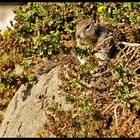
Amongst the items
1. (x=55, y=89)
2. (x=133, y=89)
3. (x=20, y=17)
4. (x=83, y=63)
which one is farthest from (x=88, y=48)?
(x=20, y=17)

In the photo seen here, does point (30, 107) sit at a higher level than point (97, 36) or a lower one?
lower

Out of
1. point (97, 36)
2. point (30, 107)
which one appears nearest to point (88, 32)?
point (97, 36)

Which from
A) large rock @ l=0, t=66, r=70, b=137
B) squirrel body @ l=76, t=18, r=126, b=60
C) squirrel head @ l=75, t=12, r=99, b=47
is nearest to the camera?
large rock @ l=0, t=66, r=70, b=137

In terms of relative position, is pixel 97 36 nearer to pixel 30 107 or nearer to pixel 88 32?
pixel 88 32

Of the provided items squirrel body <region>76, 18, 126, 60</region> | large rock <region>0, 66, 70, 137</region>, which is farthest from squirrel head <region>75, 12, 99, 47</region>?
large rock <region>0, 66, 70, 137</region>

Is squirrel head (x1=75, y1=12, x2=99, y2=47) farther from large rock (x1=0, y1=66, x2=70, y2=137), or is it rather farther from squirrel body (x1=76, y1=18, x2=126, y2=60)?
large rock (x1=0, y1=66, x2=70, y2=137)

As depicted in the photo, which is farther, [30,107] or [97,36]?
[97,36]

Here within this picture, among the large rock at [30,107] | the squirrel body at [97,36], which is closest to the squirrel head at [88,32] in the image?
the squirrel body at [97,36]

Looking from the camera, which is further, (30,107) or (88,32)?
(88,32)

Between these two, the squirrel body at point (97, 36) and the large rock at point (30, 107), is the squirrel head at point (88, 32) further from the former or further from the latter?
the large rock at point (30, 107)

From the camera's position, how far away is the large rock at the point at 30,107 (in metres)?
6.63

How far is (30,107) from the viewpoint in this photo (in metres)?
7.02

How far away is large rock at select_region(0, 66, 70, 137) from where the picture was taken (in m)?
6.63

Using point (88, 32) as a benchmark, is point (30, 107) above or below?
below
